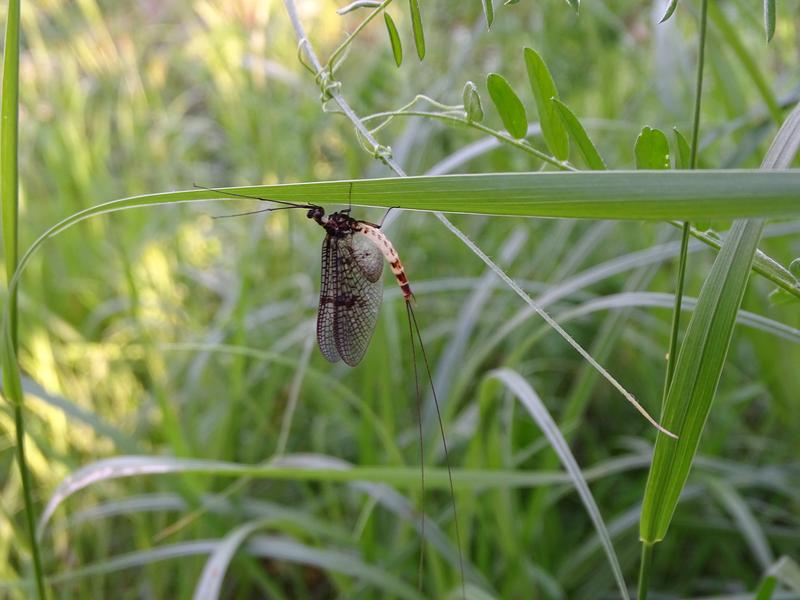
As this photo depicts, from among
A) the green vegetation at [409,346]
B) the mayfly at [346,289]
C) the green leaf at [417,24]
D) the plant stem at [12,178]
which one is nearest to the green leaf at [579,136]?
the green vegetation at [409,346]

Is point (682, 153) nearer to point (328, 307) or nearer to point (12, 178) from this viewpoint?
point (328, 307)

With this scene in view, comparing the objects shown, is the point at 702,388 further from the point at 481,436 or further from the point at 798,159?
the point at 481,436

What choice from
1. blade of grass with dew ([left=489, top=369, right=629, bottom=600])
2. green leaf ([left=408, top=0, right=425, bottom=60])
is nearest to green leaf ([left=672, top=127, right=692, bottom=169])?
green leaf ([left=408, top=0, right=425, bottom=60])

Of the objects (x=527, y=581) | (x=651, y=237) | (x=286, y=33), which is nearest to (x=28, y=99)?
(x=286, y=33)

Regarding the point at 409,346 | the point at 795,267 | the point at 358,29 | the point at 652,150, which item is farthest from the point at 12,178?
the point at 409,346

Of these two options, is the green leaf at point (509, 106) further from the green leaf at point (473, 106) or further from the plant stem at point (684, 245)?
the plant stem at point (684, 245)

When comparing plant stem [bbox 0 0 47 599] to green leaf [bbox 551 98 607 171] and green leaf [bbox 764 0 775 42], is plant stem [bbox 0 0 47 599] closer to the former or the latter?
green leaf [bbox 551 98 607 171]
